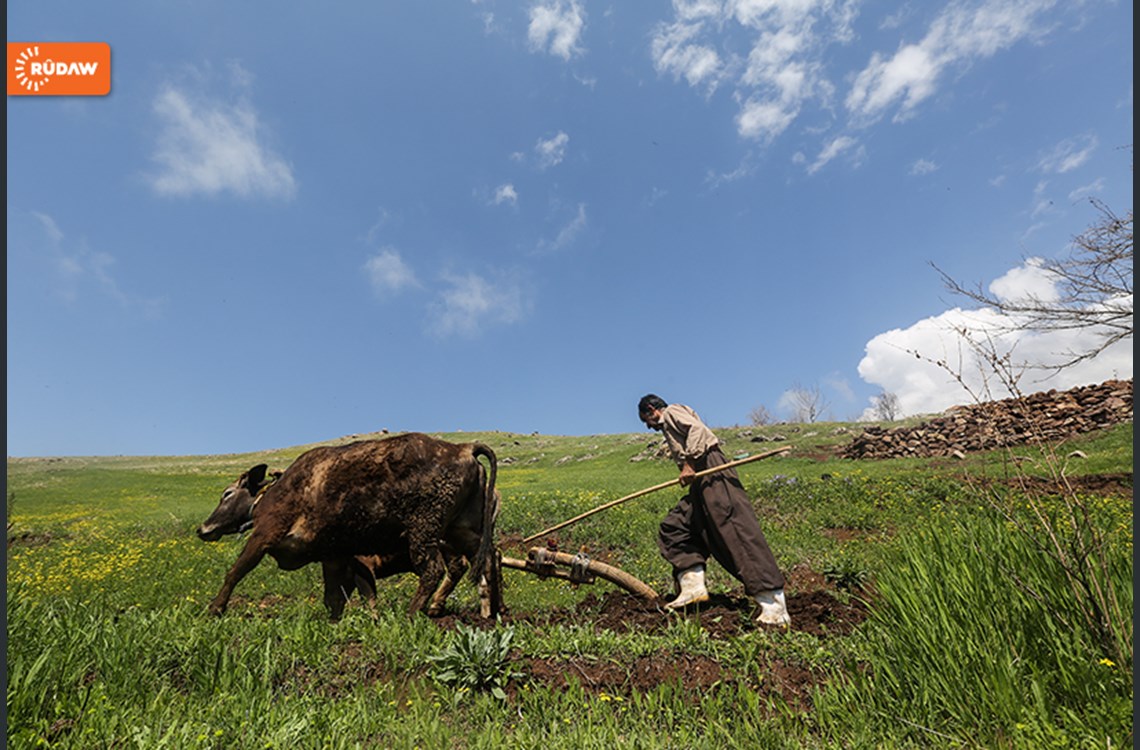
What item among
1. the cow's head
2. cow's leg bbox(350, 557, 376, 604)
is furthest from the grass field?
the cow's head

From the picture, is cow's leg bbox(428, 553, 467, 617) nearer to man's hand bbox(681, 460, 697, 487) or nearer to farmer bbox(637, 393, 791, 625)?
farmer bbox(637, 393, 791, 625)

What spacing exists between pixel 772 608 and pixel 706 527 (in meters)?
1.14

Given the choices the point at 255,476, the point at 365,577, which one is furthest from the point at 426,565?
the point at 255,476

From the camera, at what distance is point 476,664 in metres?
4.46

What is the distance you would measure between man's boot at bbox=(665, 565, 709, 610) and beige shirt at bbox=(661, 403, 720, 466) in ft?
4.18

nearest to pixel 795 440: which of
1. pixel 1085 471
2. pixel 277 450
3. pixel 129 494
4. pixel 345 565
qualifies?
pixel 1085 471

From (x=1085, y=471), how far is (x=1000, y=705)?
63.5 feet

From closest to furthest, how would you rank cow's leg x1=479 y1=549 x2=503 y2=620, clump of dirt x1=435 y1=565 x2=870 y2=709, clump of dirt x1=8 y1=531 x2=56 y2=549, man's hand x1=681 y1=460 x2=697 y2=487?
1. clump of dirt x1=435 y1=565 x2=870 y2=709
2. man's hand x1=681 y1=460 x2=697 y2=487
3. cow's leg x1=479 y1=549 x2=503 y2=620
4. clump of dirt x1=8 y1=531 x2=56 y2=549

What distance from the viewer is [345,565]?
778 centimetres

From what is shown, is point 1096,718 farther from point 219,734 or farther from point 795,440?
point 795,440

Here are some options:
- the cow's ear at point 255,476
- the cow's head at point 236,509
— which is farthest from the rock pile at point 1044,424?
the cow's head at point 236,509

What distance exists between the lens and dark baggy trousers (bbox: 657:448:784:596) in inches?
255

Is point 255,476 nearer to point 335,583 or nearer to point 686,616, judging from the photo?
point 335,583

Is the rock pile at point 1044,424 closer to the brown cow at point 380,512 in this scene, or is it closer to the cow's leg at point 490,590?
the cow's leg at point 490,590
